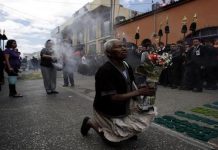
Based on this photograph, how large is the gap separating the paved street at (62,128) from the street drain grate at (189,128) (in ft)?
0.68

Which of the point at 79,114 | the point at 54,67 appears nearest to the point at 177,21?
the point at 54,67

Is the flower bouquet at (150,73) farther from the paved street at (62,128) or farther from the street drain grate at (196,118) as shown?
the street drain grate at (196,118)

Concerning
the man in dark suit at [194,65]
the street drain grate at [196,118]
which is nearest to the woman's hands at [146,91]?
the street drain grate at [196,118]

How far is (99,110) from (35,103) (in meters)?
4.20

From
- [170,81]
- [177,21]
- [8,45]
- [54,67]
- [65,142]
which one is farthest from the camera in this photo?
[177,21]

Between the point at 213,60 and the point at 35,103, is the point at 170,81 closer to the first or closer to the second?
the point at 213,60

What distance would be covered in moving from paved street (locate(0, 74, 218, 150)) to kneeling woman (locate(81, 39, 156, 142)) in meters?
0.25

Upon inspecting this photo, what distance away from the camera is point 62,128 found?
17.8 feet

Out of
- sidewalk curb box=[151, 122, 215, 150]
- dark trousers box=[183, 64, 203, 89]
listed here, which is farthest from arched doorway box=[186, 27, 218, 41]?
sidewalk curb box=[151, 122, 215, 150]

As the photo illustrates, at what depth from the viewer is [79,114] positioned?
6.64 m

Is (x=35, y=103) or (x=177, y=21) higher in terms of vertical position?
(x=177, y=21)

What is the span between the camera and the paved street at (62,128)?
4.44m

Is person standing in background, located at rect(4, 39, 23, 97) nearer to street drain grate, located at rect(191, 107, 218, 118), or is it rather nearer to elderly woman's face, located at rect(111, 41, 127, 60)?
street drain grate, located at rect(191, 107, 218, 118)

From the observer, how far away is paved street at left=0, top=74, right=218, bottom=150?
4438mm
